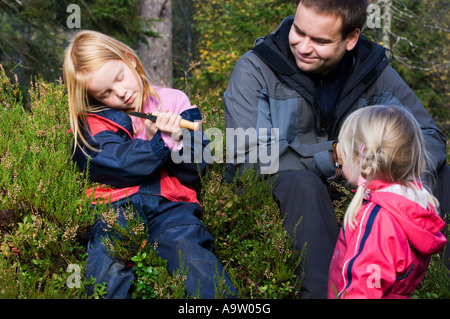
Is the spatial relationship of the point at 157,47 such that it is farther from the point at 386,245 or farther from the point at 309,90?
Answer: the point at 386,245

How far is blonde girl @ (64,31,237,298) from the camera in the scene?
9.71ft

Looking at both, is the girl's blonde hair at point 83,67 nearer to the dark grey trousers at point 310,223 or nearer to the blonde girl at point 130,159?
the blonde girl at point 130,159

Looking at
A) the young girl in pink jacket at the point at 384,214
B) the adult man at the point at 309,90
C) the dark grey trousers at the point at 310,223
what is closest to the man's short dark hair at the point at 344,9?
the adult man at the point at 309,90

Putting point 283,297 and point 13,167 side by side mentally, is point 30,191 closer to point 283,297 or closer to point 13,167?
point 13,167

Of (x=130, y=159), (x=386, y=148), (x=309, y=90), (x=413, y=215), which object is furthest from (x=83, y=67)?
(x=413, y=215)

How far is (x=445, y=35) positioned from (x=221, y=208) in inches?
404

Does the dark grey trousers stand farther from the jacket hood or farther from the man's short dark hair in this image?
the man's short dark hair

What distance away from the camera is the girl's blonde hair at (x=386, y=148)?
2547mm

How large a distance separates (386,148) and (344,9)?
139 centimetres

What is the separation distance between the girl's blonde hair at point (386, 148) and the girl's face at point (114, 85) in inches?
63.5

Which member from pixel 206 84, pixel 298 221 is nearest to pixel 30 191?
pixel 298 221

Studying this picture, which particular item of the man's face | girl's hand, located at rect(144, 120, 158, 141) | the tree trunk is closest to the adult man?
the man's face

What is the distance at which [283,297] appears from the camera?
287 cm

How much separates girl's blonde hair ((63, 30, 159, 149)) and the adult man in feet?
2.84
